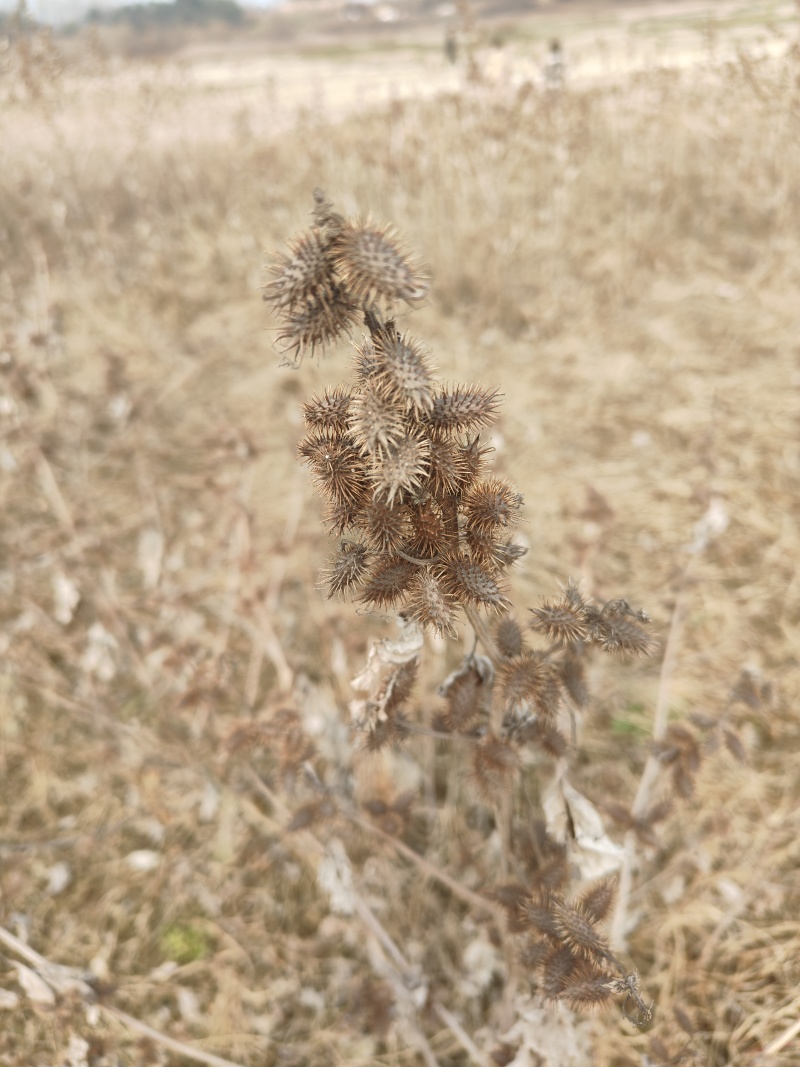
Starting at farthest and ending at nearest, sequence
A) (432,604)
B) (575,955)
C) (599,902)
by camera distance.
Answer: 1. (599,902)
2. (575,955)
3. (432,604)

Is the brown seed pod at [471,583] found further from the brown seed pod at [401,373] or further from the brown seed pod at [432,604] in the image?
the brown seed pod at [401,373]

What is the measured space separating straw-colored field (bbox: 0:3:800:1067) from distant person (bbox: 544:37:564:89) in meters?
0.11

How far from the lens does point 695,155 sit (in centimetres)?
741

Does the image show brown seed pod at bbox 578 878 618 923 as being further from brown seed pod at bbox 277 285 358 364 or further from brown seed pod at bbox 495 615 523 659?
brown seed pod at bbox 277 285 358 364

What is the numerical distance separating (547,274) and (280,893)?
554 centimetres

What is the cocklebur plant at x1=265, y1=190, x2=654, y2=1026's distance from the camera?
88 cm

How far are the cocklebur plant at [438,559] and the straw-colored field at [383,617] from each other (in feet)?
0.38

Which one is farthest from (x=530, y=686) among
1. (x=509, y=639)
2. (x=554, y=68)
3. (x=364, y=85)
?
(x=364, y=85)

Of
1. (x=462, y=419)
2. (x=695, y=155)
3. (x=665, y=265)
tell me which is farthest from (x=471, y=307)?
(x=462, y=419)

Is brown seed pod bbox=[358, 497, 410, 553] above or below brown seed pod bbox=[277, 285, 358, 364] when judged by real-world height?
below

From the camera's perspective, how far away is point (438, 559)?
40.8 inches

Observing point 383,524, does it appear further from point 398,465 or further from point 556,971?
point 556,971

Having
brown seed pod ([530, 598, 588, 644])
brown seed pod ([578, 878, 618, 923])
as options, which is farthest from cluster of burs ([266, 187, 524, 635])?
brown seed pod ([578, 878, 618, 923])

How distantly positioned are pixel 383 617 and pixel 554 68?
6.95m
